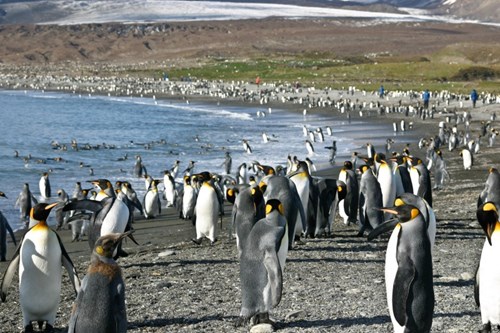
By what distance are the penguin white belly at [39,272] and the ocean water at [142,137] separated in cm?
662

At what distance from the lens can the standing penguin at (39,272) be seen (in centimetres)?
579

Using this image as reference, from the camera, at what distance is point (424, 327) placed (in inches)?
204

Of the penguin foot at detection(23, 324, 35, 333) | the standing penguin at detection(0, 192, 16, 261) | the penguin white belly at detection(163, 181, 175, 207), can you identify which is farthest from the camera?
the penguin white belly at detection(163, 181, 175, 207)

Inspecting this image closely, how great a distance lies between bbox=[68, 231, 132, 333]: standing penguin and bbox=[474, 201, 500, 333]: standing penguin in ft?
7.50

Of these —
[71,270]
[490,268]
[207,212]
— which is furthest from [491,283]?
[207,212]

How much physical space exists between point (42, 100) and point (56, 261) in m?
42.7

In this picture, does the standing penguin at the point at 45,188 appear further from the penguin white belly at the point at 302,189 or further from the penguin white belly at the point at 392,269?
the penguin white belly at the point at 392,269

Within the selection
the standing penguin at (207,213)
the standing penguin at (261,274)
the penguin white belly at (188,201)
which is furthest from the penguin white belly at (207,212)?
the standing penguin at (261,274)

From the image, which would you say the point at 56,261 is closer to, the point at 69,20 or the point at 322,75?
the point at 322,75

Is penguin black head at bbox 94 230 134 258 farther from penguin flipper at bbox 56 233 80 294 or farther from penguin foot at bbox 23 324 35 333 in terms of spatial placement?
penguin foot at bbox 23 324 35 333

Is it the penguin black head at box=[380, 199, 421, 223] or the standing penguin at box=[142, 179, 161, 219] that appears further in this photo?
the standing penguin at box=[142, 179, 161, 219]

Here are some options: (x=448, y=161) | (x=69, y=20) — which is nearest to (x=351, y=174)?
(x=448, y=161)

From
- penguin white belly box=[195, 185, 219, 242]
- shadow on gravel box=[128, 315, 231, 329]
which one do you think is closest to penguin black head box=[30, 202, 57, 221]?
shadow on gravel box=[128, 315, 231, 329]

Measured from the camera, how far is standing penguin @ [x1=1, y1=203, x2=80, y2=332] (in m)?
5.79
